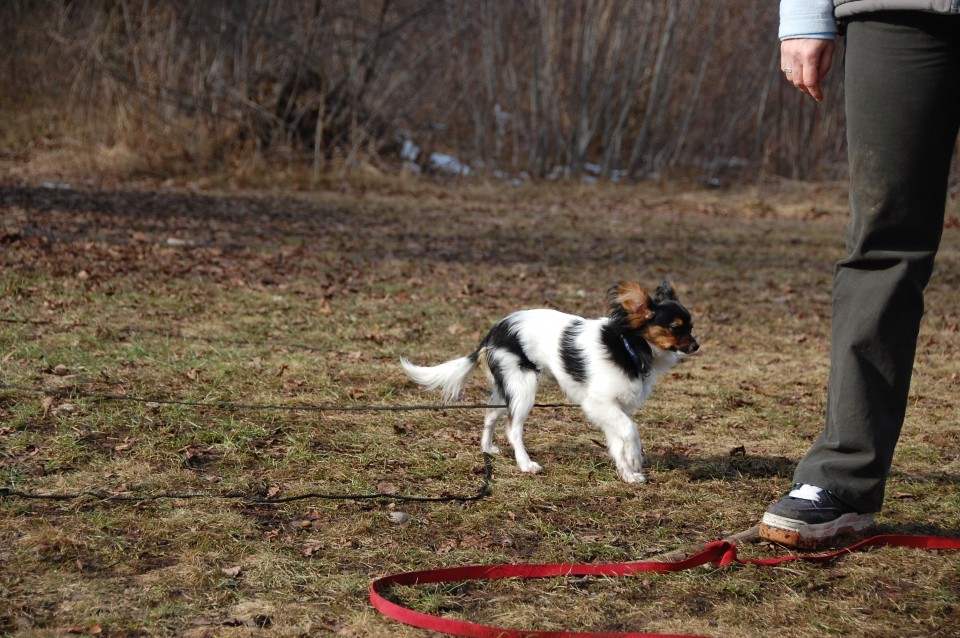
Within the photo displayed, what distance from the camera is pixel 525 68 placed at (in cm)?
1886

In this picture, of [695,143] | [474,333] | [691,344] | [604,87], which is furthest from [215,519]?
[695,143]

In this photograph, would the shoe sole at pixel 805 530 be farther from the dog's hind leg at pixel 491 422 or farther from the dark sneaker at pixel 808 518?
the dog's hind leg at pixel 491 422

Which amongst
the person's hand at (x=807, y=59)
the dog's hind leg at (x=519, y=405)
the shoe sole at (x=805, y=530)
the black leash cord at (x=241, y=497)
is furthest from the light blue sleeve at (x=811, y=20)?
the black leash cord at (x=241, y=497)

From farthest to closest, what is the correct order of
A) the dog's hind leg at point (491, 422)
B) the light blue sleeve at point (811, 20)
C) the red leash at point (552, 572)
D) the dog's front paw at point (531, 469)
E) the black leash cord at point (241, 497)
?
the dog's hind leg at point (491, 422), the dog's front paw at point (531, 469), the black leash cord at point (241, 497), the light blue sleeve at point (811, 20), the red leash at point (552, 572)

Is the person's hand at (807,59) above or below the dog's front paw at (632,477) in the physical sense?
above

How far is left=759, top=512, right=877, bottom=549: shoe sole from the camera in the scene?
10.2ft

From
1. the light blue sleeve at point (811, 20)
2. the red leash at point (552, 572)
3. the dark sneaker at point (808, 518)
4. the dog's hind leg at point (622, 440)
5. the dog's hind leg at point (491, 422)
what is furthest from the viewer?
the dog's hind leg at point (491, 422)

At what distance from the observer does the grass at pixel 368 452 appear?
9.24ft

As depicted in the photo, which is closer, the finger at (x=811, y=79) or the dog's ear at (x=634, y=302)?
the finger at (x=811, y=79)

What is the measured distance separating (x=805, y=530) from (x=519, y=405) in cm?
146

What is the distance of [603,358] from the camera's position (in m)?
4.16

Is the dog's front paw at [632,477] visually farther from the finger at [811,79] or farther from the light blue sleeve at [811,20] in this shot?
the light blue sleeve at [811,20]

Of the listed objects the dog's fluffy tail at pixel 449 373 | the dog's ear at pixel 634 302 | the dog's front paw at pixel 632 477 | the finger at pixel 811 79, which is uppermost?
the finger at pixel 811 79

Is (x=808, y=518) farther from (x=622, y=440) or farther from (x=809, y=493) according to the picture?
(x=622, y=440)
